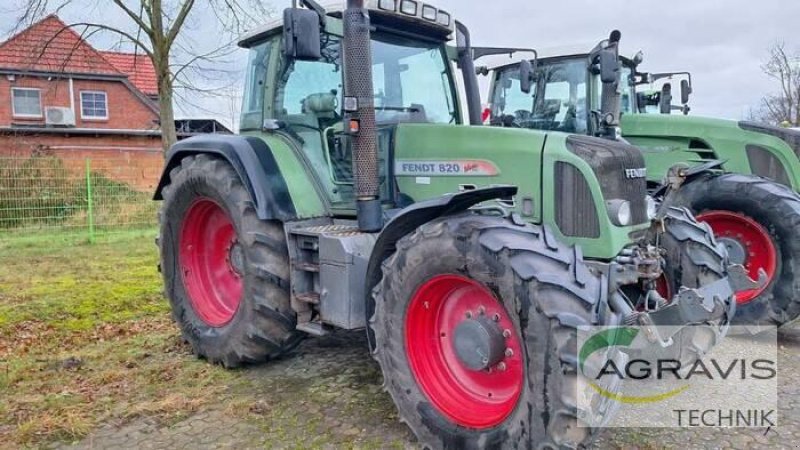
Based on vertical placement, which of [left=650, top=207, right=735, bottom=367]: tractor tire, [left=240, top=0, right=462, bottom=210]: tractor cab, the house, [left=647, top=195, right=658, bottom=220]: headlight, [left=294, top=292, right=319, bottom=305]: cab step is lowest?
[left=294, top=292, right=319, bottom=305]: cab step

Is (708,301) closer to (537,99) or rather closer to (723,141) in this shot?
(723,141)

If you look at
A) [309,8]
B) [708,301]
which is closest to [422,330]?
[708,301]

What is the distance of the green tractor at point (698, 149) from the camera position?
4.76m

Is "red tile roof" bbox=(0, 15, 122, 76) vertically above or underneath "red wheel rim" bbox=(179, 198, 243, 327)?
above

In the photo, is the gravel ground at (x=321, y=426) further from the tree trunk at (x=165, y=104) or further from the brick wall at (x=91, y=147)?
the brick wall at (x=91, y=147)

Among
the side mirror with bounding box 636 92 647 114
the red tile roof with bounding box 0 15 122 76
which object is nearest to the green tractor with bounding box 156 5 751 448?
the side mirror with bounding box 636 92 647 114

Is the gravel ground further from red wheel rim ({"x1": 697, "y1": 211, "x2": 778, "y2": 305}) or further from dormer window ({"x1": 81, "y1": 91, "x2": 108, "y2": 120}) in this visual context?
dormer window ({"x1": 81, "y1": 91, "x2": 108, "y2": 120})

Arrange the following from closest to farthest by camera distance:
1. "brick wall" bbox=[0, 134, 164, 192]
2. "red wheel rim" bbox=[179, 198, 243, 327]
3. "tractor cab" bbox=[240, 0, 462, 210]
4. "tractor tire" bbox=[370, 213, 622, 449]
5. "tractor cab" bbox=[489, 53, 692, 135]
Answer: "tractor tire" bbox=[370, 213, 622, 449], "tractor cab" bbox=[240, 0, 462, 210], "red wheel rim" bbox=[179, 198, 243, 327], "tractor cab" bbox=[489, 53, 692, 135], "brick wall" bbox=[0, 134, 164, 192]

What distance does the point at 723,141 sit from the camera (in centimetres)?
594

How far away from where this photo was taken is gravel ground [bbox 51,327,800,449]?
294 centimetres

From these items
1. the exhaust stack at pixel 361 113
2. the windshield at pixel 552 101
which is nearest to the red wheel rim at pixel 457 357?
the exhaust stack at pixel 361 113

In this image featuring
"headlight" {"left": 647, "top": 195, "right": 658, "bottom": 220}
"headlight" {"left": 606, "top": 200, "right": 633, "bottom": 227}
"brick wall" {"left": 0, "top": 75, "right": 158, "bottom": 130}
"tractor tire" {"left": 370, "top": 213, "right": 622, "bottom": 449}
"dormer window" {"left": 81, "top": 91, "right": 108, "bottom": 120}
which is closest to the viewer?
"tractor tire" {"left": 370, "top": 213, "right": 622, "bottom": 449}

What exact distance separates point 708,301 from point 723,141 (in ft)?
11.6

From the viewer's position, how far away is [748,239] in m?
5.03
